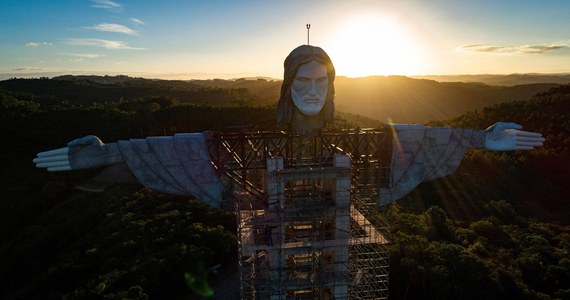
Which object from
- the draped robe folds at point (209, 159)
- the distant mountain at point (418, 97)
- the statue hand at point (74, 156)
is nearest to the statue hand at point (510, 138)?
the draped robe folds at point (209, 159)

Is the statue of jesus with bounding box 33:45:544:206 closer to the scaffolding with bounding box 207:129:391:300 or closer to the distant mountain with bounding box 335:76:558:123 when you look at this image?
the scaffolding with bounding box 207:129:391:300

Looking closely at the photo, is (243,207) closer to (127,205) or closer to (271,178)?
(271,178)

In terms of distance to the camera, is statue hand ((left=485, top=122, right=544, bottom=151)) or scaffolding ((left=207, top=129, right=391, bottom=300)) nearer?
scaffolding ((left=207, top=129, right=391, bottom=300))

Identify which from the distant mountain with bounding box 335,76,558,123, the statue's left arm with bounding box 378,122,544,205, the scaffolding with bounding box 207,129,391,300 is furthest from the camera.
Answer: the distant mountain with bounding box 335,76,558,123

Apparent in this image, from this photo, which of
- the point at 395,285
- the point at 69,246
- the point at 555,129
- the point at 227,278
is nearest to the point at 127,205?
the point at 69,246

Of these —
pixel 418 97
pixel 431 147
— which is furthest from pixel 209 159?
pixel 418 97

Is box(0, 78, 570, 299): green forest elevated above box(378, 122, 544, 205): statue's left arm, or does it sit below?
below

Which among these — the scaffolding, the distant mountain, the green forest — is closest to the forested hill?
the distant mountain
